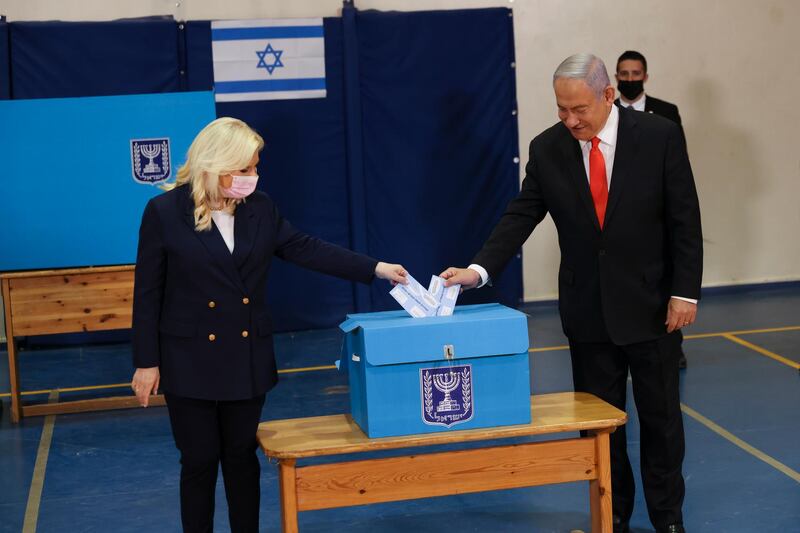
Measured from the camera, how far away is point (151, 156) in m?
6.31

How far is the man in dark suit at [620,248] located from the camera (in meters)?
3.63

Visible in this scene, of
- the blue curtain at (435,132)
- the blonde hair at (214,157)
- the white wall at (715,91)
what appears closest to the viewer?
the blonde hair at (214,157)

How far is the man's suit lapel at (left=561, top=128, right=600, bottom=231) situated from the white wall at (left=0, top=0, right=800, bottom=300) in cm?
484

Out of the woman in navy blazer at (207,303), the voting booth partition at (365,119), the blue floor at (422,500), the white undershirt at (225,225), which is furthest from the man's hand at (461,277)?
the voting booth partition at (365,119)

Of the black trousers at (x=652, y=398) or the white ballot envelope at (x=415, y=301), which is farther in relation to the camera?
the black trousers at (x=652, y=398)

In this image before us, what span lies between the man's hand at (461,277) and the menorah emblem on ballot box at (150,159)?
10.1 ft

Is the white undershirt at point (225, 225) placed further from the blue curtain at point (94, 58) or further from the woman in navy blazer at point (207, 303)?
the blue curtain at point (94, 58)

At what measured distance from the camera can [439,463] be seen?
357cm

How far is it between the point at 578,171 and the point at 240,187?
1.17m

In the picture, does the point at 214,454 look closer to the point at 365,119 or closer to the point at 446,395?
the point at 446,395

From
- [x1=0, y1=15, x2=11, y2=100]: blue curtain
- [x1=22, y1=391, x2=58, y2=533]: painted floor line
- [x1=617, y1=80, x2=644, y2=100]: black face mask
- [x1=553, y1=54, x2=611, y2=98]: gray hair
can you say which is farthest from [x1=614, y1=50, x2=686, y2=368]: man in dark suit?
[x1=0, y1=15, x2=11, y2=100]: blue curtain

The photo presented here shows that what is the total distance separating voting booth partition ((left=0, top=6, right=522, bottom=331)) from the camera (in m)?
7.91

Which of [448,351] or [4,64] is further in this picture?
[4,64]

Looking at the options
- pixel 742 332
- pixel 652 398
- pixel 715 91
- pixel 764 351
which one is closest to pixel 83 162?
pixel 652 398
